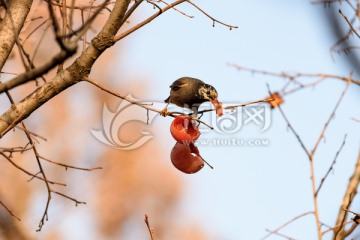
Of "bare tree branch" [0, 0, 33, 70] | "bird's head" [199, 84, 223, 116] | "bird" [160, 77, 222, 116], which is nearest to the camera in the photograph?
"bare tree branch" [0, 0, 33, 70]

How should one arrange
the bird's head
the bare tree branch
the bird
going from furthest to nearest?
the bird → the bird's head → the bare tree branch

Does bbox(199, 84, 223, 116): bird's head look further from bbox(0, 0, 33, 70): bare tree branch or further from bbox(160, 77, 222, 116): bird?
bbox(0, 0, 33, 70): bare tree branch

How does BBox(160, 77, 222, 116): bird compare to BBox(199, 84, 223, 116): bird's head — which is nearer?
BBox(199, 84, 223, 116): bird's head

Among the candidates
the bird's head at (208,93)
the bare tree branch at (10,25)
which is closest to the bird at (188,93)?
the bird's head at (208,93)

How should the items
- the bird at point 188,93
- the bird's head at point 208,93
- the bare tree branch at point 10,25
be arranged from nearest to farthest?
the bare tree branch at point 10,25 < the bird's head at point 208,93 < the bird at point 188,93

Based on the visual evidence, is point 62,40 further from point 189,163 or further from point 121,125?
point 121,125

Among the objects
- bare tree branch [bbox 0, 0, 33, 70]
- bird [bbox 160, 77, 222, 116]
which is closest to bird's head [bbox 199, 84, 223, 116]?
bird [bbox 160, 77, 222, 116]

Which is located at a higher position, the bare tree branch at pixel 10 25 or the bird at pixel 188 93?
the bare tree branch at pixel 10 25

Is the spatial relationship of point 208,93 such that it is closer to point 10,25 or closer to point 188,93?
point 188,93

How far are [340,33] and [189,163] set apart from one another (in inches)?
59.2

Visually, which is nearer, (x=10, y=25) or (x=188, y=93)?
(x=10, y=25)


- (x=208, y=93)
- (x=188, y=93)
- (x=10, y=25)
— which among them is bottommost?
(x=208, y=93)

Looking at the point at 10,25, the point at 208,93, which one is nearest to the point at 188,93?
the point at 208,93

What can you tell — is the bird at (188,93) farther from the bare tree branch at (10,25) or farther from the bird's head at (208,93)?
the bare tree branch at (10,25)
